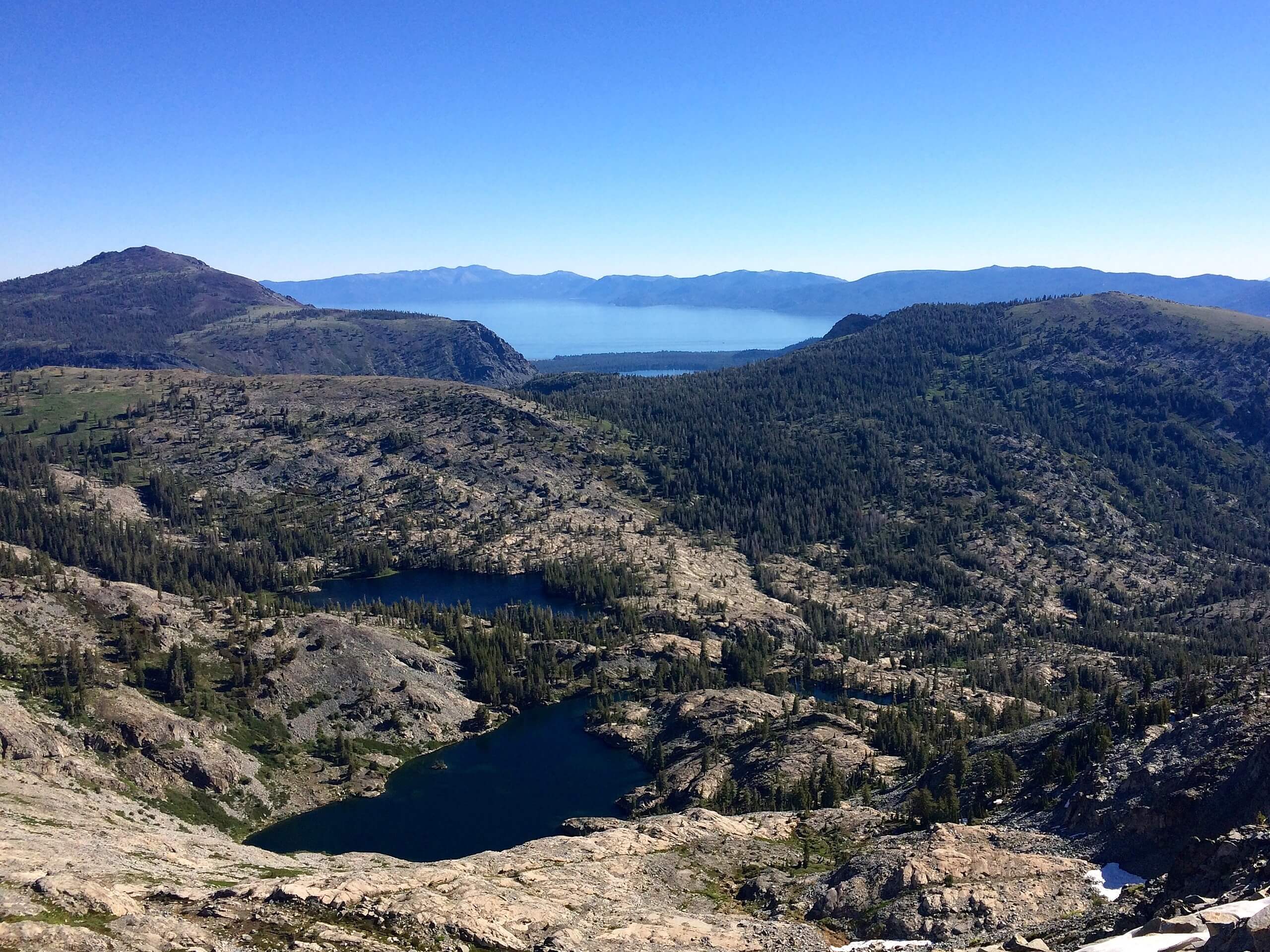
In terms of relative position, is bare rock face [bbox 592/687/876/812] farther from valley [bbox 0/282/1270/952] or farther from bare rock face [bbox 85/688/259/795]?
bare rock face [bbox 85/688/259/795]

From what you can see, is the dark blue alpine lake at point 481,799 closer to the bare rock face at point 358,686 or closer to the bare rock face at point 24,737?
the bare rock face at point 358,686

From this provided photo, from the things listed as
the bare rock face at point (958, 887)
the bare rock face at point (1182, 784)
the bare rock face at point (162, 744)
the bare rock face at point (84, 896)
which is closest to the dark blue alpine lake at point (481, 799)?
the bare rock face at point (162, 744)

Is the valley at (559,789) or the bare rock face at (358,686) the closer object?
the valley at (559,789)

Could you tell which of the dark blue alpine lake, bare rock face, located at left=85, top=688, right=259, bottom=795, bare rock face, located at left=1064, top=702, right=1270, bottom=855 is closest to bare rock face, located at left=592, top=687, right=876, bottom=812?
the dark blue alpine lake

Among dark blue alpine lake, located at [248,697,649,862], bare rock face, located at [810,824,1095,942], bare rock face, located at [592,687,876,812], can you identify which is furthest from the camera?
bare rock face, located at [592,687,876,812]

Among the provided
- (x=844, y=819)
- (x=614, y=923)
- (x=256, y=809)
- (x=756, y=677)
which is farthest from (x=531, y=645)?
(x=614, y=923)

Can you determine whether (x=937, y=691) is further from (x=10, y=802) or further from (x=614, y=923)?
(x=10, y=802)
